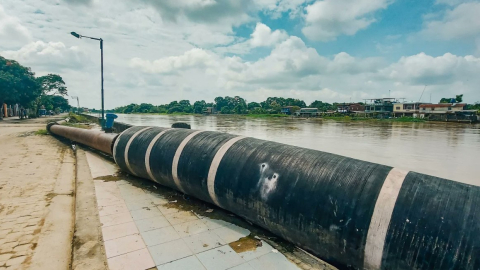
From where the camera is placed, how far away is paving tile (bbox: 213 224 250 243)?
13.3 feet

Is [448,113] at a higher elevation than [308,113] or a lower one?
lower

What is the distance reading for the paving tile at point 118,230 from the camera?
408 cm

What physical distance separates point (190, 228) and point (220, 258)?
1.04 m

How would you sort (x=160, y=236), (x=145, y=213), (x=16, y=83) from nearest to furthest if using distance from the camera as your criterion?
(x=160, y=236), (x=145, y=213), (x=16, y=83)

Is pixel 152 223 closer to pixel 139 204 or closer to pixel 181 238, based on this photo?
pixel 181 238

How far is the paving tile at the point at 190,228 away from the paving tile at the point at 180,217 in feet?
0.39

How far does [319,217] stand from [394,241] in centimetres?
84

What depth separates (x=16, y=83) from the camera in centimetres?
3416

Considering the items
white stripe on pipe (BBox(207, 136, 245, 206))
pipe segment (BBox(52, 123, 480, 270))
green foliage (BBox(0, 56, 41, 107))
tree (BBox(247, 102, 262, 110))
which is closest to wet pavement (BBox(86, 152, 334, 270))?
pipe segment (BBox(52, 123, 480, 270))

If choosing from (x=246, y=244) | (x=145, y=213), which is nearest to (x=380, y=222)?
(x=246, y=244)

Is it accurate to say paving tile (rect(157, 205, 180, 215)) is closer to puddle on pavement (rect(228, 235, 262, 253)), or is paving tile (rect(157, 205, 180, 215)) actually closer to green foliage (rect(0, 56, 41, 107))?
puddle on pavement (rect(228, 235, 262, 253))

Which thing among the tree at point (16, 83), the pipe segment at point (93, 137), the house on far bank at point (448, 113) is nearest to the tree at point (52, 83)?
the tree at point (16, 83)

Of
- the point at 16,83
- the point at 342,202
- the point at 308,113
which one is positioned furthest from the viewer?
the point at 308,113

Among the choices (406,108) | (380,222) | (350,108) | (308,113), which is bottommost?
(380,222)
